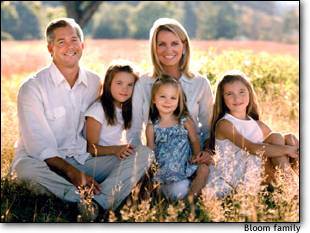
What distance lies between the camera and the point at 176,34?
199 inches

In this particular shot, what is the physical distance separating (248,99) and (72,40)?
55.8 inches

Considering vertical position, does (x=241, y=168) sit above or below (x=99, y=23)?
below

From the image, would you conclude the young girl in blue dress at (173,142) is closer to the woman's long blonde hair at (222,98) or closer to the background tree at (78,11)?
the woman's long blonde hair at (222,98)

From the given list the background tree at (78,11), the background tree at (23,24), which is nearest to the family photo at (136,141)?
the background tree at (78,11)

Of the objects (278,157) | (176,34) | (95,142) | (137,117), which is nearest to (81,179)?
(95,142)

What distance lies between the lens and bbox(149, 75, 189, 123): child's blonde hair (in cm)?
494

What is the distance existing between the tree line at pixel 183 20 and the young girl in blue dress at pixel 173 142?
50.8 meters

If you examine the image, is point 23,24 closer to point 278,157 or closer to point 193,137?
point 193,137

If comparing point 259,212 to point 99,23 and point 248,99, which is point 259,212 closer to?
point 248,99

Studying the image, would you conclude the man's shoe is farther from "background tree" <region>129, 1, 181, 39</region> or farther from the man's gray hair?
"background tree" <region>129, 1, 181, 39</region>

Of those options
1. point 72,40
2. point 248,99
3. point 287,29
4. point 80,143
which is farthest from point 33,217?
point 287,29

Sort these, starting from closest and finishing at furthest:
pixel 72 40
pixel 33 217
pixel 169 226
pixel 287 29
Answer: pixel 169 226 → pixel 33 217 → pixel 72 40 → pixel 287 29

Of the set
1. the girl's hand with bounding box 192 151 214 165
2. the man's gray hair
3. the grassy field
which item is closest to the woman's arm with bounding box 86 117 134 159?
the grassy field

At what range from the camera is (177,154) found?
16.1ft
